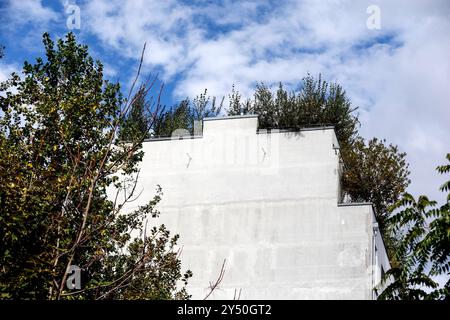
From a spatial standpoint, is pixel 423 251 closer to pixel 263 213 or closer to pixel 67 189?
pixel 67 189

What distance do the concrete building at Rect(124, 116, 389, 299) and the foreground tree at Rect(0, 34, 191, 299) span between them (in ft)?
26.5

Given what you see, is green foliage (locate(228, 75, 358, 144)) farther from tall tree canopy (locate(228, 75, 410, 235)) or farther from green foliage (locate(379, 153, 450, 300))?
green foliage (locate(379, 153, 450, 300))

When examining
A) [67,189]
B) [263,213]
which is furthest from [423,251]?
[263,213]

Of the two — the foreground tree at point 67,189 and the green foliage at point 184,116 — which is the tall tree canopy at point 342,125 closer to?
the green foliage at point 184,116

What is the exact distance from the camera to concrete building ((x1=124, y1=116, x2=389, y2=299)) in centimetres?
3300

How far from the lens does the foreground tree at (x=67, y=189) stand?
1700 cm

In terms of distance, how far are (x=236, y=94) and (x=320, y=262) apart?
37.1 feet

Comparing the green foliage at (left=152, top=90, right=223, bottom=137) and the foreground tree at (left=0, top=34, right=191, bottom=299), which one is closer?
the foreground tree at (left=0, top=34, right=191, bottom=299)

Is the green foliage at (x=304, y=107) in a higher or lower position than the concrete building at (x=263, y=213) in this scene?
higher

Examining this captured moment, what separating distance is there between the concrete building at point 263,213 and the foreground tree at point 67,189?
806 cm

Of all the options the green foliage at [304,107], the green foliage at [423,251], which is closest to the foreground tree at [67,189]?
the green foliage at [423,251]

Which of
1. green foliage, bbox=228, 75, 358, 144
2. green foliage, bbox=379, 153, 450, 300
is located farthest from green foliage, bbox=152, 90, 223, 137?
green foliage, bbox=379, 153, 450, 300

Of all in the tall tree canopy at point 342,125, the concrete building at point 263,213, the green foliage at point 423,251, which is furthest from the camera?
the tall tree canopy at point 342,125

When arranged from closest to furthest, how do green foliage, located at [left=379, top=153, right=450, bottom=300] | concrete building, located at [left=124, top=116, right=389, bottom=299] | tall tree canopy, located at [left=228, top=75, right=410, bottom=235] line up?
green foliage, located at [left=379, top=153, right=450, bottom=300] < concrete building, located at [left=124, top=116, right=389, bottom=299] < tall tree canopy, located at [left=228, top=75, right=410, bottom=235]
